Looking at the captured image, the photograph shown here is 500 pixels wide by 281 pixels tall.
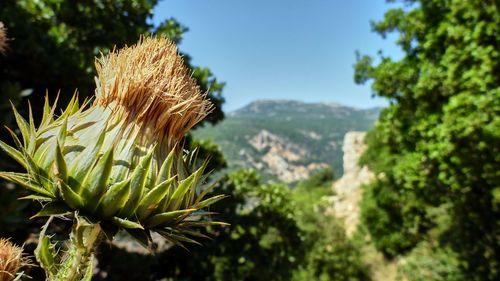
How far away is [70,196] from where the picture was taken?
1.48 m

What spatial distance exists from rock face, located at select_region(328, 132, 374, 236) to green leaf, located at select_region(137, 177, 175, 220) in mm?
55902

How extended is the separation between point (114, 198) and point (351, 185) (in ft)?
251

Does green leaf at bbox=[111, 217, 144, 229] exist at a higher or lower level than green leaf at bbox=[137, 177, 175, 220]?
lower

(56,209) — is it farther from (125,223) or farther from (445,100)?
(445,100)

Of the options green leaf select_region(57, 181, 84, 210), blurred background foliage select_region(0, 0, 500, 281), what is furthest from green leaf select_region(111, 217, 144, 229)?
blurred background foliage select_region(0, 0, 500, 281)

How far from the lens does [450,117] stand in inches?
354

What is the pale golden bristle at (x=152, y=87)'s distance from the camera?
1.71 metres

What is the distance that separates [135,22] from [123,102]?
8512mm

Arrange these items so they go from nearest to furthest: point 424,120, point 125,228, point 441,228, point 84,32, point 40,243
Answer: point 40,243 < point 125,228 < point 84,32 < point 424,120 < point 441,228

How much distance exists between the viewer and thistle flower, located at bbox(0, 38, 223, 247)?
4.96 feet

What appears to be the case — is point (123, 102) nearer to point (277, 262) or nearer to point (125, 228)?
point (125, 228)

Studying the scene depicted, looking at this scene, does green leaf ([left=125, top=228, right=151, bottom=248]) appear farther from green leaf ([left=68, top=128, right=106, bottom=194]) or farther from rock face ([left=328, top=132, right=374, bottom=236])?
rock face ([left=328, top=132, right=374, bottom=236])

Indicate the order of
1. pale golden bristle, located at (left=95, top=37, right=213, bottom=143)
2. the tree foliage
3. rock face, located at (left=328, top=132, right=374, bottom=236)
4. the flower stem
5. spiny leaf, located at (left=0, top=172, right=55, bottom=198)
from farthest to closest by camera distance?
rock face, located at (left=328, top=132, right=374, bottom=236) → the tree foliage → pale golden bristle, located at (left=95, top=37, right=213, bottom=143) → spiny leaf, located at (left=0, top=172, right=55, bottom=198) → the flower stem

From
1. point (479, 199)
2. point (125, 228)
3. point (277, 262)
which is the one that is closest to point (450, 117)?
point (277, 262)
